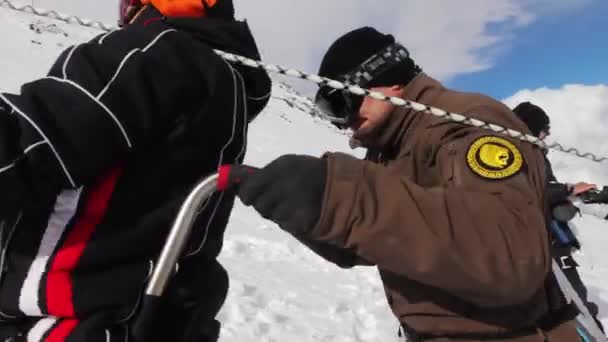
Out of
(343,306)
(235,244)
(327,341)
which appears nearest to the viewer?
(327,341)

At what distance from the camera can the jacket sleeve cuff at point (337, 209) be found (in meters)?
1.27

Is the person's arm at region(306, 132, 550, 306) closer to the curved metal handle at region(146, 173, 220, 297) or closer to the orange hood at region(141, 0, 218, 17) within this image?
the curved metal handle at region(146, 173, 220, 297)

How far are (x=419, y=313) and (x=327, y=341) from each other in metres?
3.60

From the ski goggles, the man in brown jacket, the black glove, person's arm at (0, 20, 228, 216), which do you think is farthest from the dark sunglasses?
the black glove

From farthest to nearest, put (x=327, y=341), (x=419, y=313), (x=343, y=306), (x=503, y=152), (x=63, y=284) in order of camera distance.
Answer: (x=343, y=306) < (x=327, y=341) < (x=419, y=313) < (x=503, y=152) < (x=63, y=284)

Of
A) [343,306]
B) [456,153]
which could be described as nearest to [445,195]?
[456,153]

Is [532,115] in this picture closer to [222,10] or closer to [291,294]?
[291,294]

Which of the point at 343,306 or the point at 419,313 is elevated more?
the point at 419,313

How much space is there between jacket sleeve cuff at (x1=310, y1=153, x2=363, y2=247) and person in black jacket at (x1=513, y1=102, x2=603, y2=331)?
2786mm

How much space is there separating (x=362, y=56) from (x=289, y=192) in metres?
1.10

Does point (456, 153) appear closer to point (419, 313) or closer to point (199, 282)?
point (419, 313)

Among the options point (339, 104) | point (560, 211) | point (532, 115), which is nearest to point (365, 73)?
point (339, 104)

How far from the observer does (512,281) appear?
1356 millimetres

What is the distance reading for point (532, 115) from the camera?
17.1 ft
